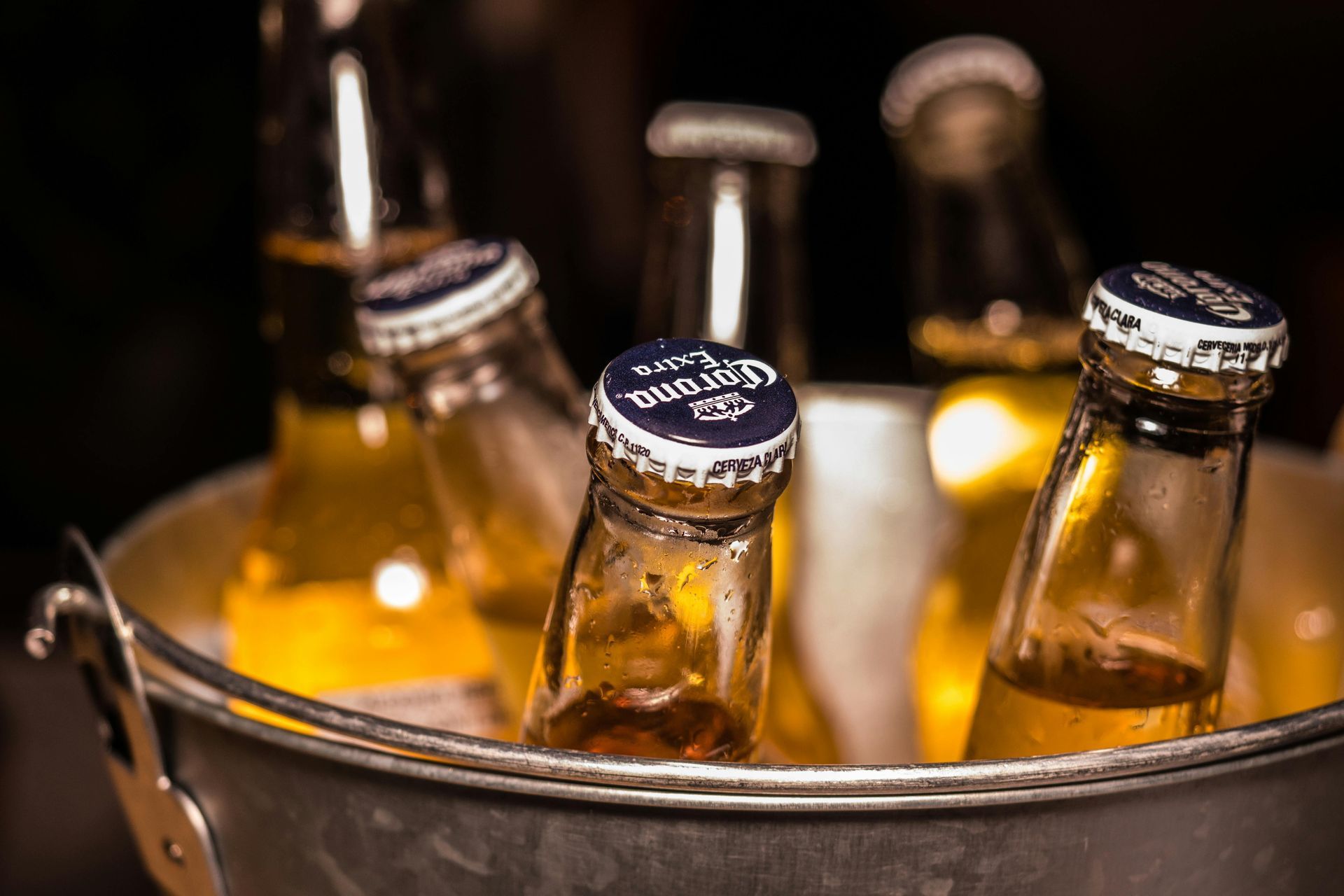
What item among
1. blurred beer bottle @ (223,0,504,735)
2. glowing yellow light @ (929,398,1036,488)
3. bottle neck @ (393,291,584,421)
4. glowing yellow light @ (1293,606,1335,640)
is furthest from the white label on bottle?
glowing yellow light @ (1293,606,1335,640)

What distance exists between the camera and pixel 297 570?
498mm

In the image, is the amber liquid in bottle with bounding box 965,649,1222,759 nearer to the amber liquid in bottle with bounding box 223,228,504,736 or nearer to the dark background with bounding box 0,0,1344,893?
the amber liquid in bottle with bounding box 223,228,504,736

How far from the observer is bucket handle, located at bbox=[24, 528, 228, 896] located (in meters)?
0.33

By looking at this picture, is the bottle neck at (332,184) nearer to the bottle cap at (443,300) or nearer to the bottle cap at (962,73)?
the bottle cap at (443,300)

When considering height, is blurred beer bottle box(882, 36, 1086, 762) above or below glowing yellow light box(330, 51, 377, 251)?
below

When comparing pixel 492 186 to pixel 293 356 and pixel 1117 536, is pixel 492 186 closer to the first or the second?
pixel 293 356

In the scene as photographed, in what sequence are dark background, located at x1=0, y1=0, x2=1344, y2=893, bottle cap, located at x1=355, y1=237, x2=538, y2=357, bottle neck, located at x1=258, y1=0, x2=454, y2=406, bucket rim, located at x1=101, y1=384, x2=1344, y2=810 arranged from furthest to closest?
dark background, located at x1=0, y1=0, x2=1344, y2=893 → bottle neck, located at x1=258, y1=0, x2=454, y2=406 → bottle cap, located at x1=355, y1=237, x2=538, y2=357 → bucket rim, located at x1=101, y1=384, x2=1344, y2=810

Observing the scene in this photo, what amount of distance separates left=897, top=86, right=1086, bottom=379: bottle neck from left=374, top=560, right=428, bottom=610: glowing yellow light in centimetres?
27

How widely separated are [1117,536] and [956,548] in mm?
236

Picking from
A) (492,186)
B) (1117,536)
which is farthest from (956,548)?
(492,186)

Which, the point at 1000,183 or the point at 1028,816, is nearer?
the point at 1028,816

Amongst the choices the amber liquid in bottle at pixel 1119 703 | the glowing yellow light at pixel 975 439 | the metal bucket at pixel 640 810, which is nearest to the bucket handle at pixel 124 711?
the metal bucket at pixel 640 810

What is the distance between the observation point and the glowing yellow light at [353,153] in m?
0.48

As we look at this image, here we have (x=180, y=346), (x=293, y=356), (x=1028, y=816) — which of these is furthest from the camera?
(x=180, y=346)
